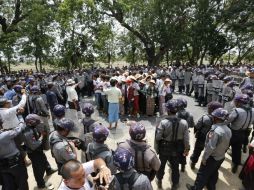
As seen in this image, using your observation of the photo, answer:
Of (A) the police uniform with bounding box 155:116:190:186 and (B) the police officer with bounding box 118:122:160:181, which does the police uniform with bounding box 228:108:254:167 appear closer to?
(A) the police uniform with bounding box 155:116:190:186

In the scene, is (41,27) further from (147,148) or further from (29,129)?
(147,148)

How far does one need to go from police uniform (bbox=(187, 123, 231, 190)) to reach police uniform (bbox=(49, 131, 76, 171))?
2384 millimetres

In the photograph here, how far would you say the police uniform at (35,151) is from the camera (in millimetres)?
5402

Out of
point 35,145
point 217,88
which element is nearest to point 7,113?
point 35,145

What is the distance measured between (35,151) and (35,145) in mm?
320

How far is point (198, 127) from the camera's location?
248 inches

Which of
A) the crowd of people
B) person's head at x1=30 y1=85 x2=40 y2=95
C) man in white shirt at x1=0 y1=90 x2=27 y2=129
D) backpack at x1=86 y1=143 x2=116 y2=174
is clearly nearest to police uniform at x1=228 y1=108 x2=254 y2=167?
the crowd of people

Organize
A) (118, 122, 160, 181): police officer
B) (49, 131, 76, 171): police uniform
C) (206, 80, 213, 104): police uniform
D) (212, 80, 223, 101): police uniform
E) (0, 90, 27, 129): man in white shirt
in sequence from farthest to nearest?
(206, 80, 213, 104): police uniform → (212, 80, 223, 101): police uniform → (0, 90, 27, 129): man in white shirt → (49, 131, 76, 171): police uniform → (118, 122, 160, 181): police officer

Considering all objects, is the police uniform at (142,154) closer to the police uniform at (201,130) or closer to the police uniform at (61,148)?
the police uniform at (61,148)

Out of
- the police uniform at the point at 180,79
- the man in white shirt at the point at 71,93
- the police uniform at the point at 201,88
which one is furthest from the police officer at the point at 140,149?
the police uniform at the point at 180,79

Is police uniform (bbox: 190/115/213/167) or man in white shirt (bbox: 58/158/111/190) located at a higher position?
man in white shirt (bbox: 58/158/111/190)

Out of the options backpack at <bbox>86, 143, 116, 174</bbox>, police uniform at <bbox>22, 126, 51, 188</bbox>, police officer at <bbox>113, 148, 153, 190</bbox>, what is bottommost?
police uniform at <bbox>22, 126, 51, 188</bbox>

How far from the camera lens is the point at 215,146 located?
5.09 meters

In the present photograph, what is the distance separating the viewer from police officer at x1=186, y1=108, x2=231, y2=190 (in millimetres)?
5092
